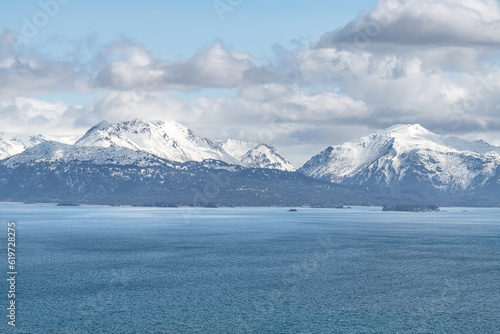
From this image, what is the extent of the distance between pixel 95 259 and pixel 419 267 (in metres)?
97.2

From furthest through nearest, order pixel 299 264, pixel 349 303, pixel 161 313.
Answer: pixel 299 264 → pixel 349 303 → pixel 161 313

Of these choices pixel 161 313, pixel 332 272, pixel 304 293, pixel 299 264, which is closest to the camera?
Answer: pixel 161 313

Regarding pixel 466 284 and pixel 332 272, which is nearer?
pixel 466 284

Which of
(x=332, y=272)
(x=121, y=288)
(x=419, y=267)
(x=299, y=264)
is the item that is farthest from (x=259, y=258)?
(x=121, y=288)

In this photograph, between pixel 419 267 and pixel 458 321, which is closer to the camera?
pixel 458 321

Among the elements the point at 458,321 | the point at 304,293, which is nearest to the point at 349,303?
the point at 304,293

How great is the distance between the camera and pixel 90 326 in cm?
10394

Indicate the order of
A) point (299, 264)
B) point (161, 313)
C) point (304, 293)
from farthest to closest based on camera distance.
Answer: point (299, 264) → point (304, 293) → point (161, 313)

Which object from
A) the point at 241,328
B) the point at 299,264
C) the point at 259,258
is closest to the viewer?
the point at 241,328

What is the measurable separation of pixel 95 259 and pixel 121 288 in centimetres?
5218

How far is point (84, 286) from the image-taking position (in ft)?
449

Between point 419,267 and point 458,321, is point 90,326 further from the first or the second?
point 419,267

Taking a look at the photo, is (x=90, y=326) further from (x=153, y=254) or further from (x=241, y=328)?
(x=153, y=254)

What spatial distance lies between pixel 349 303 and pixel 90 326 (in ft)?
169
